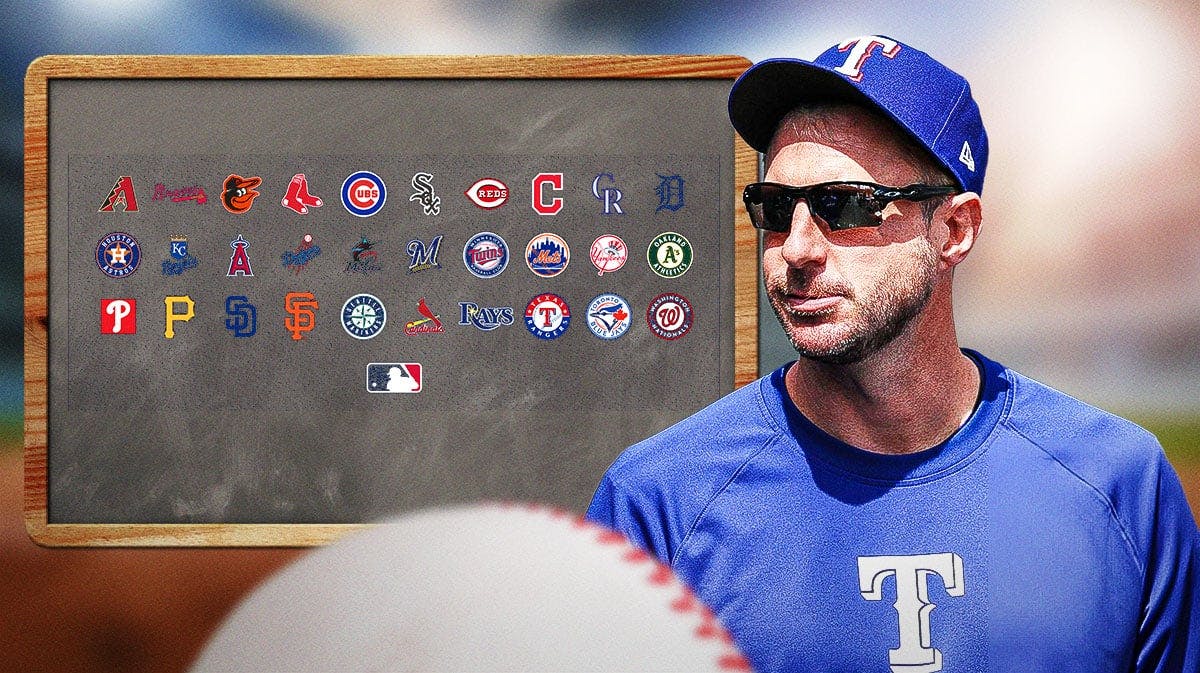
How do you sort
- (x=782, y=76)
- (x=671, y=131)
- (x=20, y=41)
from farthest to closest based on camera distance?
(x=20, y=41)
(x=671, y=131)
(x=782, y=76)

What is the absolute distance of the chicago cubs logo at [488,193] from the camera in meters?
1.55

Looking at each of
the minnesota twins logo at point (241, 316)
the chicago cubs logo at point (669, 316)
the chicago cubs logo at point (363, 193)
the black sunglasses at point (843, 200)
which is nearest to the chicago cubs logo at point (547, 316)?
the chicago cubs logo at point (669, 316)

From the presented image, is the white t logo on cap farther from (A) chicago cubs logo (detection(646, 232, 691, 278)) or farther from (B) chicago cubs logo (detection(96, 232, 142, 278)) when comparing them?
(B) chicago cubs logo (detection(96, 232, 142, 278))

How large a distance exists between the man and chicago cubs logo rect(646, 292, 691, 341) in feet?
1.88

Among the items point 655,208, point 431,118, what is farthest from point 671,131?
point 431,118

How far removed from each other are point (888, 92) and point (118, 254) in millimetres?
1152

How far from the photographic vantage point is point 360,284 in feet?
5.08

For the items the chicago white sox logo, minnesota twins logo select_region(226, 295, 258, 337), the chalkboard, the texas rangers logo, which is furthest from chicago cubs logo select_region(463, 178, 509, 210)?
the chicago white sox logo

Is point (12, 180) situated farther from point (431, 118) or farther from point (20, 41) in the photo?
point (431, 118)

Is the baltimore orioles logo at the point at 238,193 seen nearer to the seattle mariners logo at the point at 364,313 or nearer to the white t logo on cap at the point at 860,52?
the seattle mariners logo at the point at 364,313

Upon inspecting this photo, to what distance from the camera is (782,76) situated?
34.7 inches

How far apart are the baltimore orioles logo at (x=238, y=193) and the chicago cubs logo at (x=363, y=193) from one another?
125 millimetres

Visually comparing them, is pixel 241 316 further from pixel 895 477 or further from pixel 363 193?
pixel 895 477

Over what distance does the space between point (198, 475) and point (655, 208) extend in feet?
2.41
